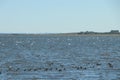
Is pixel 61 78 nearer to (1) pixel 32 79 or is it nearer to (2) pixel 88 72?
(1) pixel 32 79

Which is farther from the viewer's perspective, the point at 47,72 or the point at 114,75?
the point at 47,72

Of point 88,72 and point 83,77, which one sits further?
point 88,72

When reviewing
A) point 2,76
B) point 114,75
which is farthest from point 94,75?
point 2,76

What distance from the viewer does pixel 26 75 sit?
135 feet

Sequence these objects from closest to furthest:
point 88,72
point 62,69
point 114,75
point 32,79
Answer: point 32,79
point 114,75
point 88,72
point 62,69

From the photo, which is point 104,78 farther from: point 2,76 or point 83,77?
point 2,76

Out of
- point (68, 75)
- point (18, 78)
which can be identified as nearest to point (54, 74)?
point (68, 75)

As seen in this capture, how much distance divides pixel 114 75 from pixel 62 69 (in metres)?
7.50

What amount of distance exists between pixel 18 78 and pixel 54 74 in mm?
4421

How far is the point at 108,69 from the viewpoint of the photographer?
46.5 metres

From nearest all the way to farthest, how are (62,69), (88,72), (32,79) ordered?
(32,79), (88,72), (62,69)

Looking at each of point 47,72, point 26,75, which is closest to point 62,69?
point 47,72

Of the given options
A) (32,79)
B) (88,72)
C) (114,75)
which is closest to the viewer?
(32,79)

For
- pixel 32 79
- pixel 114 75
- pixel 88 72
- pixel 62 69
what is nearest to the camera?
pixel 32 79
